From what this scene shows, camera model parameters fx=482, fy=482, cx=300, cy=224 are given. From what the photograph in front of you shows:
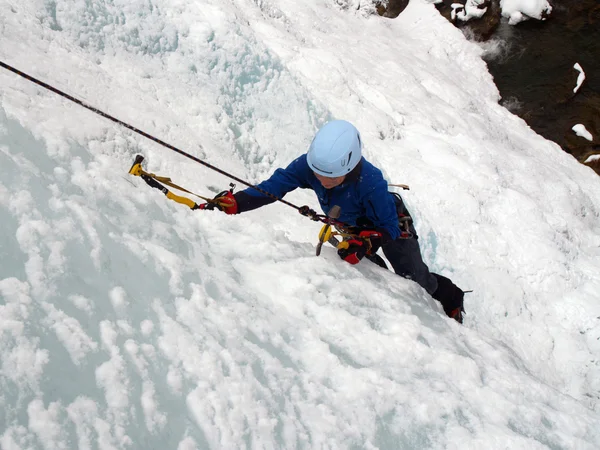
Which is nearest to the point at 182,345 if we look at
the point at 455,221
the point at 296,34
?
the point at 455,221

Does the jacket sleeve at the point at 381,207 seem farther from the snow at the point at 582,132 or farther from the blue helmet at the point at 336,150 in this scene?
the snow at the point at 582,132

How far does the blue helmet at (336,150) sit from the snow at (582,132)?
880 cm

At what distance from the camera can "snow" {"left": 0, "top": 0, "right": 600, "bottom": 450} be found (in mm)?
1834

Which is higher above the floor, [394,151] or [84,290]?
[84,290]

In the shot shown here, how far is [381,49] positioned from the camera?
8.98 meters

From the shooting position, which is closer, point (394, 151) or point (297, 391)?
point (297, 391)

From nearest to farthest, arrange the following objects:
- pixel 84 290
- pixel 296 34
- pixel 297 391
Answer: pixel 84 290 < pixel 297 391 < pixel 296 34

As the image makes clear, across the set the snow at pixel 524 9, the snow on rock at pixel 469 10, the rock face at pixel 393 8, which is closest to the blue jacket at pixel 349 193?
the rock face at pixel 393 8

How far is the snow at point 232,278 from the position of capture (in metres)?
1.83

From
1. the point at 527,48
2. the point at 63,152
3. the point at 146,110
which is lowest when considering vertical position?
the point at 146,110

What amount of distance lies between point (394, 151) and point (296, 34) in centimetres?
235

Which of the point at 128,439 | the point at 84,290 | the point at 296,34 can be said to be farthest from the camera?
the point at 296,34

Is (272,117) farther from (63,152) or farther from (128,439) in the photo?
(128,439)

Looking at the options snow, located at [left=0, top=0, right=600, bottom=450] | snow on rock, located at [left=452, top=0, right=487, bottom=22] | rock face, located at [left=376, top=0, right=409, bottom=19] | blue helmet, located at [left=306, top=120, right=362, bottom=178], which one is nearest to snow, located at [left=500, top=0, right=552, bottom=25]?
snow on rock, located at [left=452, top=0, right=487, bottom=22]
